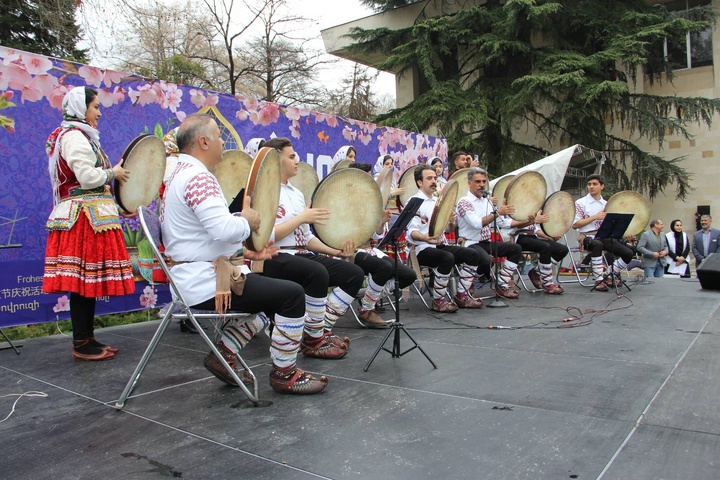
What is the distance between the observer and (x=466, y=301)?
616 cm

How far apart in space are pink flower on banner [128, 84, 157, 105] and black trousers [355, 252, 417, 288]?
8.43 ft

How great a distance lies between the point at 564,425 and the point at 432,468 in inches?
30.5

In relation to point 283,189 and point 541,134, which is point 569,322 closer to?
point 283,189

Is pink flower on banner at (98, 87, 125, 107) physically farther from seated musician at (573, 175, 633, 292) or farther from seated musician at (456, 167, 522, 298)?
seated musician at (573, 175, 633, 292)

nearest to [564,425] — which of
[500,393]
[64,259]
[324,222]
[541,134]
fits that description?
[500,393]

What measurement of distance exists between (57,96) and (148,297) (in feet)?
6.53

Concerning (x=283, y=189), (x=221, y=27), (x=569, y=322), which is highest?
(x=221, y=27)

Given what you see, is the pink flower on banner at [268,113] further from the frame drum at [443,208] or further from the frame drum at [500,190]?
the frame drum at [500,190]

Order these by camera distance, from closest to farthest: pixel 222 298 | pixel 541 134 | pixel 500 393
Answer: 1. pixel 222 298
2. pixel 500 393
3. pixel 541 134

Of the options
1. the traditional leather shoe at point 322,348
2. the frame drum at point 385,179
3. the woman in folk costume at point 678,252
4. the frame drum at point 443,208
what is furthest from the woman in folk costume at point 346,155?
the woman in folk costume at point 678,252

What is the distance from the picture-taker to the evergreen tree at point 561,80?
1257cm

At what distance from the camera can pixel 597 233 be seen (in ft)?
23.2

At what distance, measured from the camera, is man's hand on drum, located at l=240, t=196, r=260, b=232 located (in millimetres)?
2715

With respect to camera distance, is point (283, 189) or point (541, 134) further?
point (541, 134)
